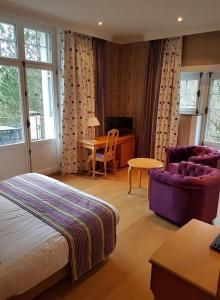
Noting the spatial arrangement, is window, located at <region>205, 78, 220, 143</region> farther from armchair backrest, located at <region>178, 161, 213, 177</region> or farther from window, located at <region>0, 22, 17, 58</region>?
window, located at <region>0, 22, 17, 58</region>

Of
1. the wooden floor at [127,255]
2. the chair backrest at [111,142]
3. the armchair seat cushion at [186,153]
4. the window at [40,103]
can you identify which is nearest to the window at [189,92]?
the armchair seat cushion at [186,153]

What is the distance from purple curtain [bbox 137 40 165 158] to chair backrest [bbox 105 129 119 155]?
0.91m

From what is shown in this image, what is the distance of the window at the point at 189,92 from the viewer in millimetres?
4898

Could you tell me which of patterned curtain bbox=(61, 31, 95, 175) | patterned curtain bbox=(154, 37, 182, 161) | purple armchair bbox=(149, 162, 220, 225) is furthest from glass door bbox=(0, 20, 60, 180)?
purple armchair bbox=(149, 162, 220, 225)

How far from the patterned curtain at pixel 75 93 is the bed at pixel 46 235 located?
6.78ft

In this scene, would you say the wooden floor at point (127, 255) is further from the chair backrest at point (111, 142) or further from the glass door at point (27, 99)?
the glass door at point (27, 99)

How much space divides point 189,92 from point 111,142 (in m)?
2.05

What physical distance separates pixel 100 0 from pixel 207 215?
315cm

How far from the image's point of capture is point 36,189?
101 inches

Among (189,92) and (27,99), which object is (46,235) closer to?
(27,99)

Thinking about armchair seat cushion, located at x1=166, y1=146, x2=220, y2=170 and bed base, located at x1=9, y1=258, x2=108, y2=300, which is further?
armchair seat cushion, located at x1=166, y1=146, x2=220, y2=170

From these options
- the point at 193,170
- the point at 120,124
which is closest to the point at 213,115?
the point at 120,124

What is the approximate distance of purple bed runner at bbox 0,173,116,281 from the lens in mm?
1926

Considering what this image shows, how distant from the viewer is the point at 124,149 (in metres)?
5.19
